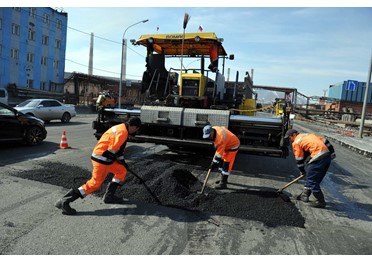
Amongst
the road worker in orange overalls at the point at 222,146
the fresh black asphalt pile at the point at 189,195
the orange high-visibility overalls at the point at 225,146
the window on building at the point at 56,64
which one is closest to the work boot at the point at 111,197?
the fresh black asphalt pile at the point at 189,195

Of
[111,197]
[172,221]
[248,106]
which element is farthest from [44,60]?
[172,221]

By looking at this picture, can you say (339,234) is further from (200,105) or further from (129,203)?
(200,105)

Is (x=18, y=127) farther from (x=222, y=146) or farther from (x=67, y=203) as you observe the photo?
(x=222, y=146)

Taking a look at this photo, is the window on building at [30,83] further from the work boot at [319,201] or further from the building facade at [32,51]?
the work boot at [319,201]

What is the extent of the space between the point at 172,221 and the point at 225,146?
212 centimetres

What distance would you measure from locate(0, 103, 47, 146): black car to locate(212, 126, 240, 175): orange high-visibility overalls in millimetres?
5898

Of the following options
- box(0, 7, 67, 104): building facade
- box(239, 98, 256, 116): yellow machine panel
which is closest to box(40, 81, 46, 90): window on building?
box(0, 7, 67, 104): building facade

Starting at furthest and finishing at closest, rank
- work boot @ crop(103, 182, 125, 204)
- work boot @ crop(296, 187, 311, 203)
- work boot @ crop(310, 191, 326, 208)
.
Answer: 1. work boot @ crop(296, 187, 311, 203)
2. work boot @ crop(310, 191, 326, 208)
3. work boot @ crop(103, 182, 125, 204)

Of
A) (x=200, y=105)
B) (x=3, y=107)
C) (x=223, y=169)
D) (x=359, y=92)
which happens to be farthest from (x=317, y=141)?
(x=359, y=92)

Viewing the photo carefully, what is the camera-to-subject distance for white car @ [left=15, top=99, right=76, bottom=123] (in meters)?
15.3

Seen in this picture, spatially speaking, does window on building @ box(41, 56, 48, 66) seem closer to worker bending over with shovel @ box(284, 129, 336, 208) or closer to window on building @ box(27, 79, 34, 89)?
window on building @ box(27, 79, 34, 89)

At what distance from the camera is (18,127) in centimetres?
848

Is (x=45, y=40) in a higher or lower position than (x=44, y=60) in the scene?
higher

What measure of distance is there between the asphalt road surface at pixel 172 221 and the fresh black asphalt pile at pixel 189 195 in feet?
0.06
